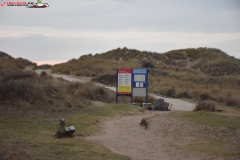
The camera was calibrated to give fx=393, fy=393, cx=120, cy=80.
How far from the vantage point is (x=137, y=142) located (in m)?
13.2

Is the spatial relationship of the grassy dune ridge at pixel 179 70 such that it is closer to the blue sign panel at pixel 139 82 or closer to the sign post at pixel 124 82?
the blue sign panel at pixel 139 82

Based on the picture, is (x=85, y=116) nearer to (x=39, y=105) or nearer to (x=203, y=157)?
(x=39, y=105)

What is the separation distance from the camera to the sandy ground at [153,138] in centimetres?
1127

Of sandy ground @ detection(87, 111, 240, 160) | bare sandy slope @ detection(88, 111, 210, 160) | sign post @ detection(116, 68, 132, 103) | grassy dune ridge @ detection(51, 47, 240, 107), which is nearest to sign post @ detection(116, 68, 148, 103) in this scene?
sign post @ detection(116, 68, 132, 103)

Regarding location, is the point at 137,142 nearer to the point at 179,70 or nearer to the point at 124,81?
the point at 124,81

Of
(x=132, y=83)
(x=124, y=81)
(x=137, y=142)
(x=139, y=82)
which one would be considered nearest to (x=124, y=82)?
(x=124, y=81)

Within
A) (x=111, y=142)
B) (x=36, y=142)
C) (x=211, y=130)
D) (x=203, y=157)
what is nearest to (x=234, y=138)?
(x=211, y=130)

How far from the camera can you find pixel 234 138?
1321 cm

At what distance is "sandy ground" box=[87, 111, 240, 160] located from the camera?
37.0ft

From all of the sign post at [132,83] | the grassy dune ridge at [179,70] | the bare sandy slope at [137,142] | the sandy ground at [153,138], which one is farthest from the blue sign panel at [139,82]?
the bare sandy slope at [137,142]

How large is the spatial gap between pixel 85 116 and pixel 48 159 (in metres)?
8.37

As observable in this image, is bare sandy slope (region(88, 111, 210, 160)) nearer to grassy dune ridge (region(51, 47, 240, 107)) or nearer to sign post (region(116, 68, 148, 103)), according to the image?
sign post (region(116, 68, 148, 103))

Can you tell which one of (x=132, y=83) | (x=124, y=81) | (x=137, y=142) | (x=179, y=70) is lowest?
(x=137, y=142)

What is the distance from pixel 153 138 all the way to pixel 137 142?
99 centimetres
